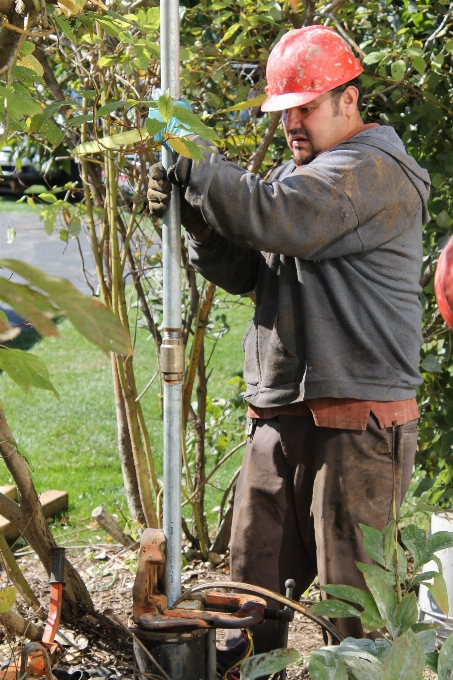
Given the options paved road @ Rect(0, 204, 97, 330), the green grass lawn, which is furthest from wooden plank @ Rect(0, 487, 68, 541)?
paved road @ Rect(0, 204, 97, 330)

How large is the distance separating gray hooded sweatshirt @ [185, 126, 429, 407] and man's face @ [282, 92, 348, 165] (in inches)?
4.1

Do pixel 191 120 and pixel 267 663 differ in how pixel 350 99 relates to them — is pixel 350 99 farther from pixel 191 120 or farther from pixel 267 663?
pixel 267 663

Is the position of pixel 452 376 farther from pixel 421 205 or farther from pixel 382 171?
pixel 382 171

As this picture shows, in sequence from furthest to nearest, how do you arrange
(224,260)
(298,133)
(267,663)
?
(224,260)
(298,133)
(267,663)

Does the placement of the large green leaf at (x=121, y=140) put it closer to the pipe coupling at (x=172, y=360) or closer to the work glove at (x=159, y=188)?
the work glove at (x=159, y=188)

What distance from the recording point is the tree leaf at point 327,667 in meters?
1.41

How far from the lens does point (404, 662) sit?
1.35 m

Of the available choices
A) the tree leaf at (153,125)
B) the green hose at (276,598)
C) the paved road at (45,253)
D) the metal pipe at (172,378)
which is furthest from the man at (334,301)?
the paved road at (45,253)

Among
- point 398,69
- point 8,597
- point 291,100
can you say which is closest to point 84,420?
point 398,69

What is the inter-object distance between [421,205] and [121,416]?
1862 mm

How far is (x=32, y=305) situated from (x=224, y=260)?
1692 mm

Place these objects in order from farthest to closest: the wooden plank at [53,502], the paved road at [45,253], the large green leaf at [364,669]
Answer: the paved road at [45,253]
the wooden plank at [53,502]
the large green leaf at [364,669]

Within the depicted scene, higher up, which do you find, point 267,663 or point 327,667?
point 327,667

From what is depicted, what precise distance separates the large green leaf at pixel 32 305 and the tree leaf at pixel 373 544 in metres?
0.99
